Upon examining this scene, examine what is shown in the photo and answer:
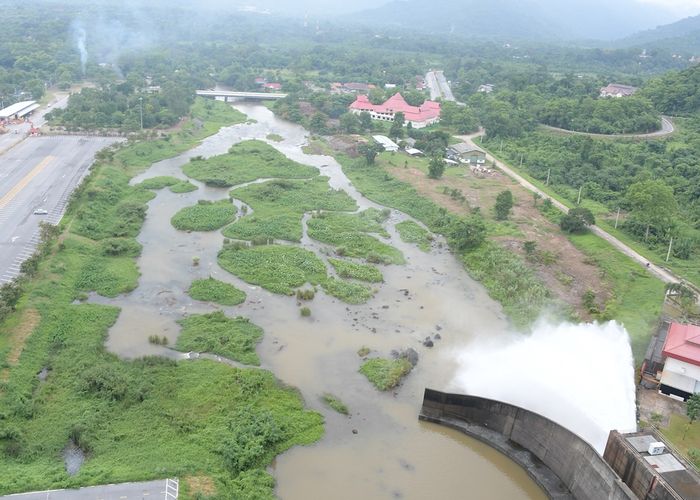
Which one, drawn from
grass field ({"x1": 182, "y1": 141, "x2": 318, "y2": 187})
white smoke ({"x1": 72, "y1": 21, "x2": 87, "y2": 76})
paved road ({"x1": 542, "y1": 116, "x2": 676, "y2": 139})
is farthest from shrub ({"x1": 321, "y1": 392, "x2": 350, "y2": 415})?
white smoke ({"x1": 72, "y1": 21, "x2": 87, "y2": 76})

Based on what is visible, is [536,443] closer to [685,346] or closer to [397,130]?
[685,346]

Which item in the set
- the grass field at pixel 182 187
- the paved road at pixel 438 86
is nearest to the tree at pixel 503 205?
the grass field at pixel 182 187

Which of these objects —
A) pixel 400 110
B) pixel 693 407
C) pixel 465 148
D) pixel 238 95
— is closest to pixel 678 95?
pixel 465 148

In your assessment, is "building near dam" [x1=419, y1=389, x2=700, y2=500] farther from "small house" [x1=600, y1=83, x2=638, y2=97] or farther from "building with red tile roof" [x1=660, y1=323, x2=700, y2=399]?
"small house" [x1=600, y1=83, x2=638, y2=97]

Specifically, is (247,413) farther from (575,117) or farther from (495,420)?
(575,117)

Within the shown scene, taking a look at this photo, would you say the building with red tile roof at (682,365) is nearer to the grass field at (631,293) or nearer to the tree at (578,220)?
the grass field at (631,293)
